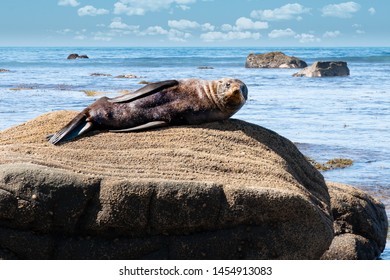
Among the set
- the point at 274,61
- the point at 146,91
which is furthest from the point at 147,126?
the point at 274,61

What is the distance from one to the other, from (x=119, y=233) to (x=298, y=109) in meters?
17.6

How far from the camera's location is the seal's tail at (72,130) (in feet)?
26.8

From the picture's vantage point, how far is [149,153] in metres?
7.74

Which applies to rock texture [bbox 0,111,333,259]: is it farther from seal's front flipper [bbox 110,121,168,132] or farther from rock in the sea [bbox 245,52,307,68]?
rock in the sea [bbox 245,52,307,68]

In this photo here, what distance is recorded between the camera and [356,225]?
9.17m

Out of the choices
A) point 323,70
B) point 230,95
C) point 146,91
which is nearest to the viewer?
point 230,95

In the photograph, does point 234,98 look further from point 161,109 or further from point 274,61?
point 274,61

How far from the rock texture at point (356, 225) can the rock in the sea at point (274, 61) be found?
53073 millimetres

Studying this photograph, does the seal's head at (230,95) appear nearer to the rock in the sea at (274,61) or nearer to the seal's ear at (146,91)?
the seal's ear at (146,91)

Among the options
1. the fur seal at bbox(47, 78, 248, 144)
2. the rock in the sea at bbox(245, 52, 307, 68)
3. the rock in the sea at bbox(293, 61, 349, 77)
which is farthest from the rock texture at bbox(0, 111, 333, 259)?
the rock in the sea at bbox(245, 52, 307, 68)

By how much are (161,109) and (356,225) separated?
2604 millimetres

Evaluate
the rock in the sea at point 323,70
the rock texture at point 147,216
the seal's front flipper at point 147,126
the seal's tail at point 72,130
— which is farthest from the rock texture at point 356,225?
the rock in the sea at point 323,70

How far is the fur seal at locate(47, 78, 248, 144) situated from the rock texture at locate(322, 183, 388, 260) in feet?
5.72

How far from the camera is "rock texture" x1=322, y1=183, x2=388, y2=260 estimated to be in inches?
341
